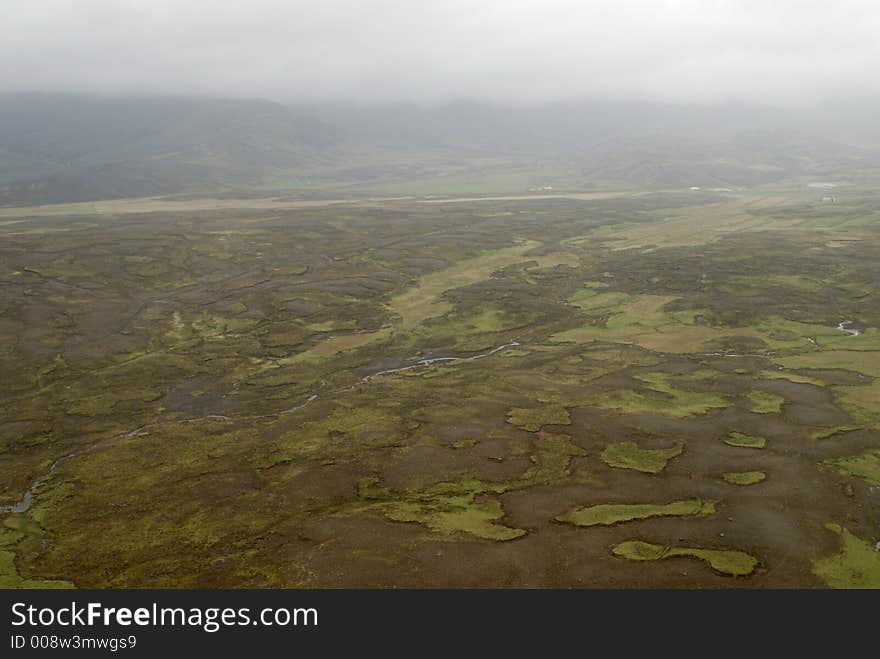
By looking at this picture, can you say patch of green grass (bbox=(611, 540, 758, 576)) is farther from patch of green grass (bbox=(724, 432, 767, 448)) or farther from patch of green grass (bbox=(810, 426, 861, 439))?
patch of green grass (bbox=(810, 426, 861, 439))

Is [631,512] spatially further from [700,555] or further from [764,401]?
[764,401]

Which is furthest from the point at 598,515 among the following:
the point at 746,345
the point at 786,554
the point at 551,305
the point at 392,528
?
the point at 551,305

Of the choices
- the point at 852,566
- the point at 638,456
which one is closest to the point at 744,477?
the point at 638,456

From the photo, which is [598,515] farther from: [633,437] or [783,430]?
[783,430]

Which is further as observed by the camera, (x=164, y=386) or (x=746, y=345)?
(x=746, y=345)

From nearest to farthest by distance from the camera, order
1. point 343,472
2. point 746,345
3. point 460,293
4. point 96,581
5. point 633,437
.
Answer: point 96,581 → point 343,472 → point 633,437 → point 746,345 → point 460,293

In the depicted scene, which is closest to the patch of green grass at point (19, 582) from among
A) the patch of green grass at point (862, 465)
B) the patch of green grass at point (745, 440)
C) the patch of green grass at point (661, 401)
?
the patch of green grass at point (661, 401)
